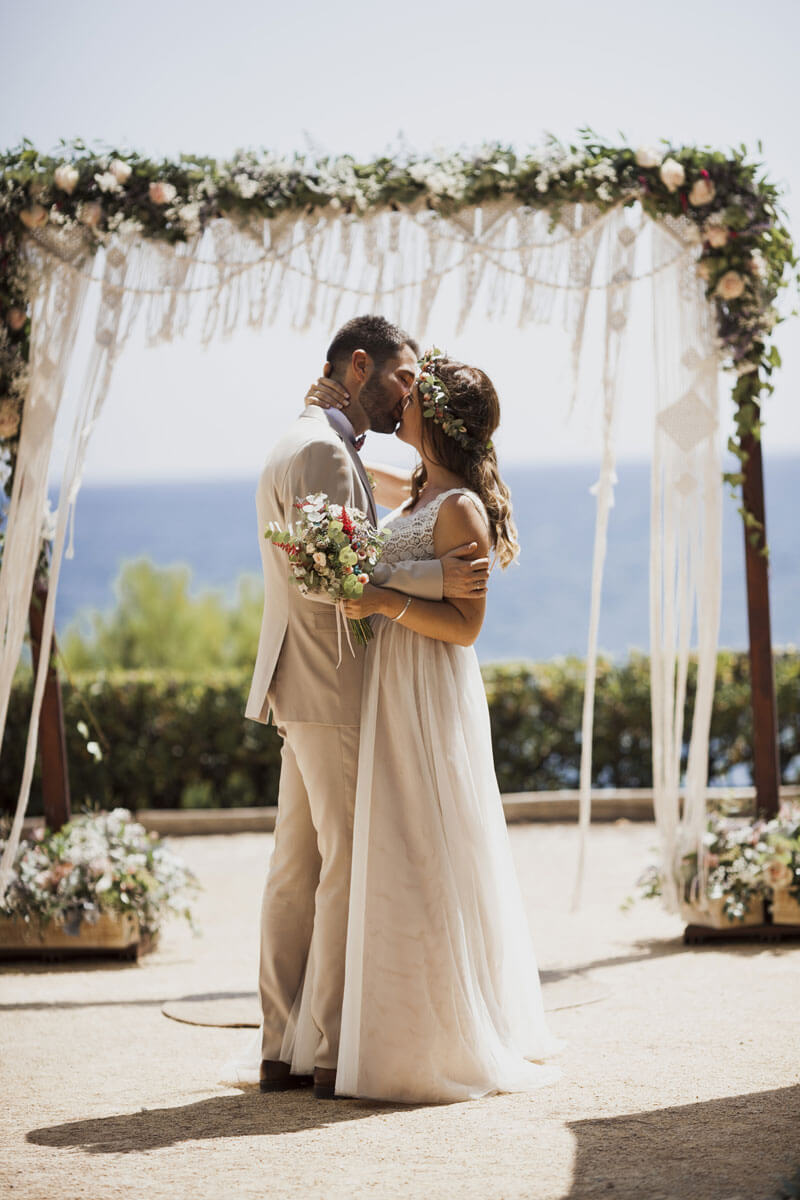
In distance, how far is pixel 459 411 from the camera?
12.0 ft

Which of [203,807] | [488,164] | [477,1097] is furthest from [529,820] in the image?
[477,1097]

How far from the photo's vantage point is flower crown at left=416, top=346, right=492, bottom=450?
362 cm

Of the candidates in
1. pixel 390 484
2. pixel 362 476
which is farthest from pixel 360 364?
pixel 390 484

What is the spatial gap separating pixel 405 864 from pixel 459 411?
128cm

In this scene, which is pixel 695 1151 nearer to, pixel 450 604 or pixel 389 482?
pixel 450 604

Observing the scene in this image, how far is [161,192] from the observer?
4.97 meters

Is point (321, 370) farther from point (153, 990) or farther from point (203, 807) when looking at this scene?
point (203, 807)

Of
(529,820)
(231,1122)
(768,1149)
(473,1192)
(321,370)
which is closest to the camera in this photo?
(473,1192)

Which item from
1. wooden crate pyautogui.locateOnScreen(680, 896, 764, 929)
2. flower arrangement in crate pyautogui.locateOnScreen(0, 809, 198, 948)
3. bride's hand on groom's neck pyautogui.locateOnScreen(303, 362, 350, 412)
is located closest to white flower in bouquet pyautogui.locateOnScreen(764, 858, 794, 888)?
wooden crate pyautogui.locateOnScreen(680, 896, 764, 929)

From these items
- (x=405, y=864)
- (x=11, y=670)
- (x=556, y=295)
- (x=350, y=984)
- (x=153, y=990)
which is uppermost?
(x=556, y=295)

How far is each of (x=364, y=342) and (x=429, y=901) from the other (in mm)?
1602

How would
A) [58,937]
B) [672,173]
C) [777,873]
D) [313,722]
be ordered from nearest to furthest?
[313,722], [672,173], [777,873], [58,937]

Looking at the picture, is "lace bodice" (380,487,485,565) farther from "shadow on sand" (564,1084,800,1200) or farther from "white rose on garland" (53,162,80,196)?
"white rose on garland" (53,162,80,196)

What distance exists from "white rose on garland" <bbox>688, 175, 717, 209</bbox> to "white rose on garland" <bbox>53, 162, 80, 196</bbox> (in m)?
2.42
